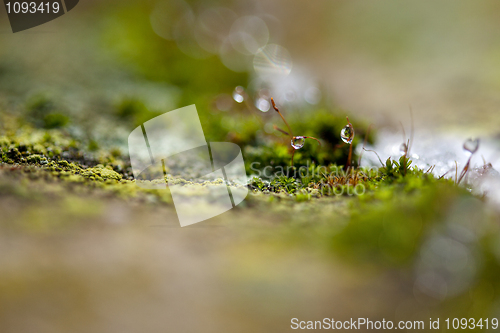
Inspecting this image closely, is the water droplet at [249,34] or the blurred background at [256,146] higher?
the water droplet at [249,34]

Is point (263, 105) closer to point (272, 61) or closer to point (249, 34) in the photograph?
point (272, 61)

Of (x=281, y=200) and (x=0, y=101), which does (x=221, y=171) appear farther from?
(x=0, y=101)

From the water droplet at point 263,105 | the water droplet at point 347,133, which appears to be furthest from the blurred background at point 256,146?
the water droplet at point 347,133

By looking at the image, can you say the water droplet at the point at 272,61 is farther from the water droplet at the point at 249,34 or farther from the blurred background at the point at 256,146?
the water droplet at the point at 249,34

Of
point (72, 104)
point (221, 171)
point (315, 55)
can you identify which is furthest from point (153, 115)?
point (315, 55)

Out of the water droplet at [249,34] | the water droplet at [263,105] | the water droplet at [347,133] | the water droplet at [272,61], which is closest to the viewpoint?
the water droplet at [347,133]

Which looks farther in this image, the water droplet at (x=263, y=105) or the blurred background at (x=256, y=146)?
the water droplet at (x=263, y=105)

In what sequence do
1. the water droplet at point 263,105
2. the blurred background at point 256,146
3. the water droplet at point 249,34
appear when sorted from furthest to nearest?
the water droplet at point 249,34 < the water droplet at point 263,105 < the blurred background at point 256,146

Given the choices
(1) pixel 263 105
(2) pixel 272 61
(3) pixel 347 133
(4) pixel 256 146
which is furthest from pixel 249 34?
(3) pixel 347 133
